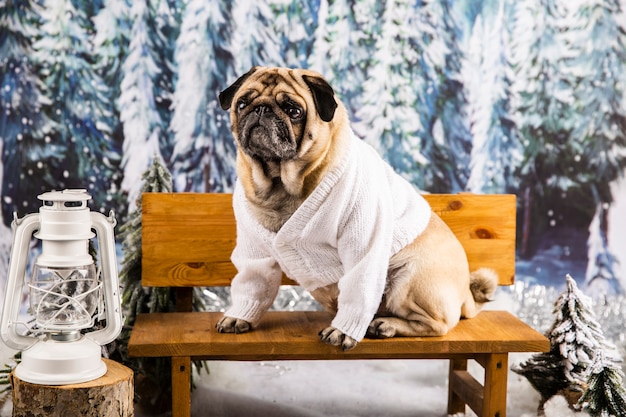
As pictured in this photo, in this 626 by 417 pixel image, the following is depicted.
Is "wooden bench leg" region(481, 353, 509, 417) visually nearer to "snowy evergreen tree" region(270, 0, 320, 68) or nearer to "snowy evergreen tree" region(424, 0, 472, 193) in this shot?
"snowy evergreen tree" region(424, 0, 472, 193)

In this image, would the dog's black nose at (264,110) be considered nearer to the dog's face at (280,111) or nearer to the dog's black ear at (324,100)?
the dog's face at (280,111)

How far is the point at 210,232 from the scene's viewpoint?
2.81 m

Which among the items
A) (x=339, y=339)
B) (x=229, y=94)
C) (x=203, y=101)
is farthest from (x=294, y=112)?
(x=203, y=101)

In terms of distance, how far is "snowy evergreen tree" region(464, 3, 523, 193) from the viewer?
11.1ft

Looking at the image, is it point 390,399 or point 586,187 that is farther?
point 586,187

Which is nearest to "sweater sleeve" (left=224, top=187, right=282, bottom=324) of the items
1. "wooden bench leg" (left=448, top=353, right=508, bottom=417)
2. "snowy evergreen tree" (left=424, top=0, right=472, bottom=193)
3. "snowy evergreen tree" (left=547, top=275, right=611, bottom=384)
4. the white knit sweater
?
the white knit sweater

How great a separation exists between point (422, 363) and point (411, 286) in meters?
1.07

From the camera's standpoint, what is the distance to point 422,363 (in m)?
3.35

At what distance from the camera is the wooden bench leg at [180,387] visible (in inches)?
91.4

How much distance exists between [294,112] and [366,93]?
1.19m

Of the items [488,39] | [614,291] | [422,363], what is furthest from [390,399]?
[488,39]

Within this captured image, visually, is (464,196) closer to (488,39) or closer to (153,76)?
Answer: (488,39)

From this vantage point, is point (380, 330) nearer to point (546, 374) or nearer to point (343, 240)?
point (343, 240)

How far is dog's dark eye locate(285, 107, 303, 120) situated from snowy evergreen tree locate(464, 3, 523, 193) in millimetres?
1394
